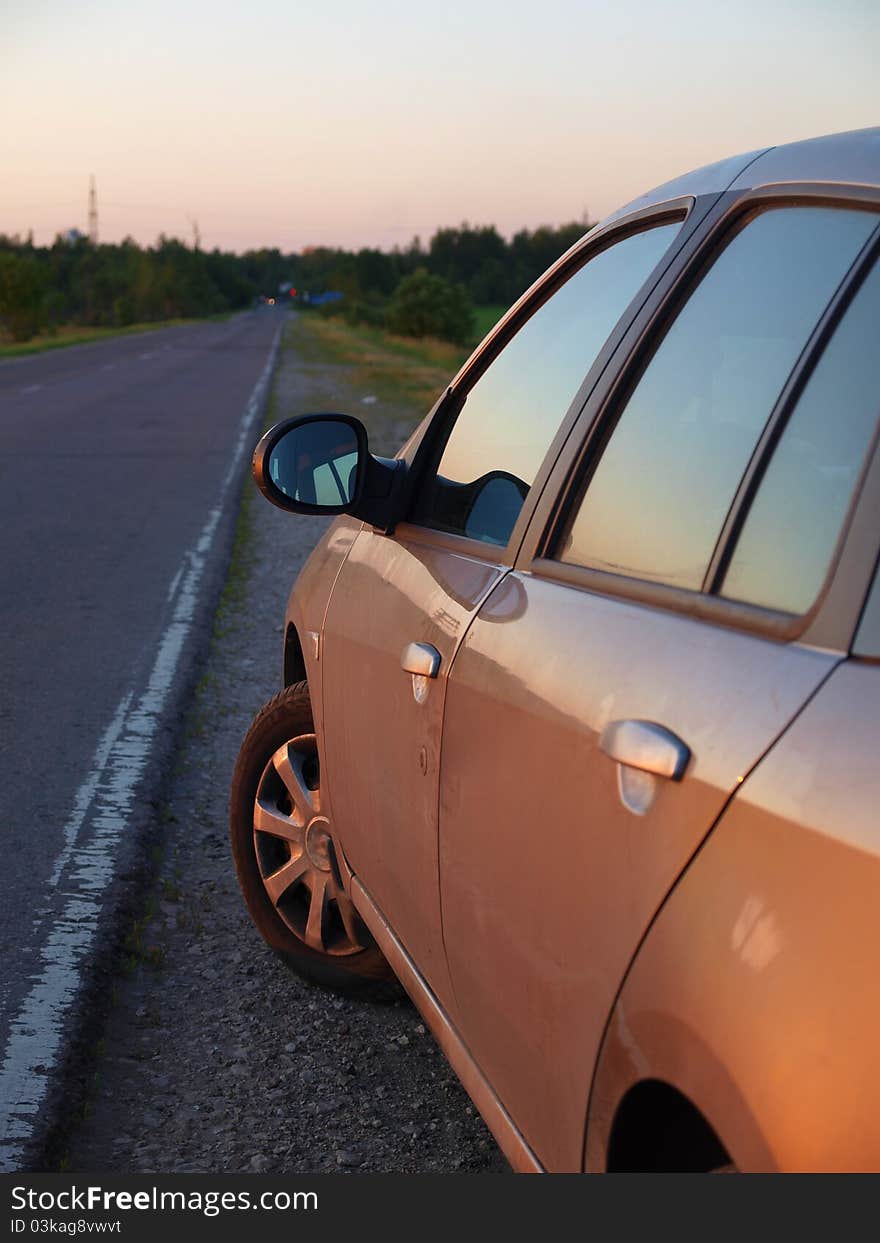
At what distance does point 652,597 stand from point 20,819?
3.50 meters

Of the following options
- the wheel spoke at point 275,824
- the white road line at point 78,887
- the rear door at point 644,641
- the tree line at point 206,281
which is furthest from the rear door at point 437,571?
the tree line at point 206,281

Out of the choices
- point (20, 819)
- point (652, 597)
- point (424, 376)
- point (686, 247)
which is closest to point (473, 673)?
point (652, 597)

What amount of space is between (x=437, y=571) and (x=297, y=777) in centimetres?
108

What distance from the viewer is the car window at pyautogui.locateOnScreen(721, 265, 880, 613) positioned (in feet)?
5.42

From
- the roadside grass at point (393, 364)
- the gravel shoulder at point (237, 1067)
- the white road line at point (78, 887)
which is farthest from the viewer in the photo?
the roadside grass at point (393, 364)

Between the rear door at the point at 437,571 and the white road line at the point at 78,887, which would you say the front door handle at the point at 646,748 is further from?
the white road line at the point at 78,887

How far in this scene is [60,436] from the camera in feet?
61.8

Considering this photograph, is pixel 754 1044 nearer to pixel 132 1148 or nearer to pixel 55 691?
pixel 132 1148

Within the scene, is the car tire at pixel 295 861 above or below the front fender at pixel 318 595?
below

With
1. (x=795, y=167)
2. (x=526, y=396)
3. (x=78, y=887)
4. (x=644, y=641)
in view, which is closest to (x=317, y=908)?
(x=78, y=887)

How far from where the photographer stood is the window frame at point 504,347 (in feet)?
7.79

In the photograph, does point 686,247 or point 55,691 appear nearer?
point 686,247

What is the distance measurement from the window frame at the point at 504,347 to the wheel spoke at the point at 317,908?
952 millimetres

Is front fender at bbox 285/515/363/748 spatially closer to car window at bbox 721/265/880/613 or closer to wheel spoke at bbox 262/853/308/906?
wheel spoke at bbox 262/853/308/906
